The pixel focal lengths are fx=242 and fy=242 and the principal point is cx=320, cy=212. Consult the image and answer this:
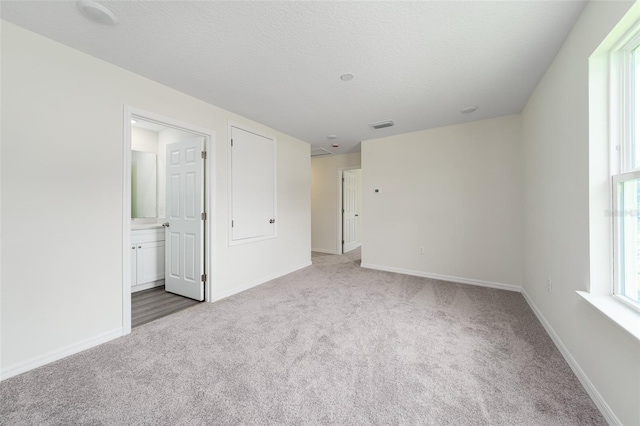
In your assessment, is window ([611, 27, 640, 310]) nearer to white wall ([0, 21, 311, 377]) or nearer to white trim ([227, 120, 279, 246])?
white trim ([227, 120, 279, 246])

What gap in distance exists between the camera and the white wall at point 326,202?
5.95m

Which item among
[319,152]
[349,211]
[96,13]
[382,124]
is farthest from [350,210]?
[96,13]

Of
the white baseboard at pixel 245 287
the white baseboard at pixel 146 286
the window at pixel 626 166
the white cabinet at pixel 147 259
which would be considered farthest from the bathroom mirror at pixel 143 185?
the window at pixel 626 166

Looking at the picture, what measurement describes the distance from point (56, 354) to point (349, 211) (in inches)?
217

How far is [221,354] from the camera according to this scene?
196 centimetres

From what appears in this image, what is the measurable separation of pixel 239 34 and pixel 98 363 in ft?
8.90

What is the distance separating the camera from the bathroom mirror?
152 inches

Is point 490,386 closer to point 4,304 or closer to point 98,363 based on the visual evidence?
point 98,363

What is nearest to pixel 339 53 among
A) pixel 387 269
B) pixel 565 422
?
pixel 565 422

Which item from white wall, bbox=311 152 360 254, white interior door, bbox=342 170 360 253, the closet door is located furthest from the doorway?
the closet door

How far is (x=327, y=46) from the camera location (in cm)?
194

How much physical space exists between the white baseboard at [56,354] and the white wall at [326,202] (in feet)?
14.7

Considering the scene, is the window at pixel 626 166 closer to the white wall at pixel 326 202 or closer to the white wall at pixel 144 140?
the white wall at pixel 326 202

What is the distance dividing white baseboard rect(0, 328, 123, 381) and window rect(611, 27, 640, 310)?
3749 mm
